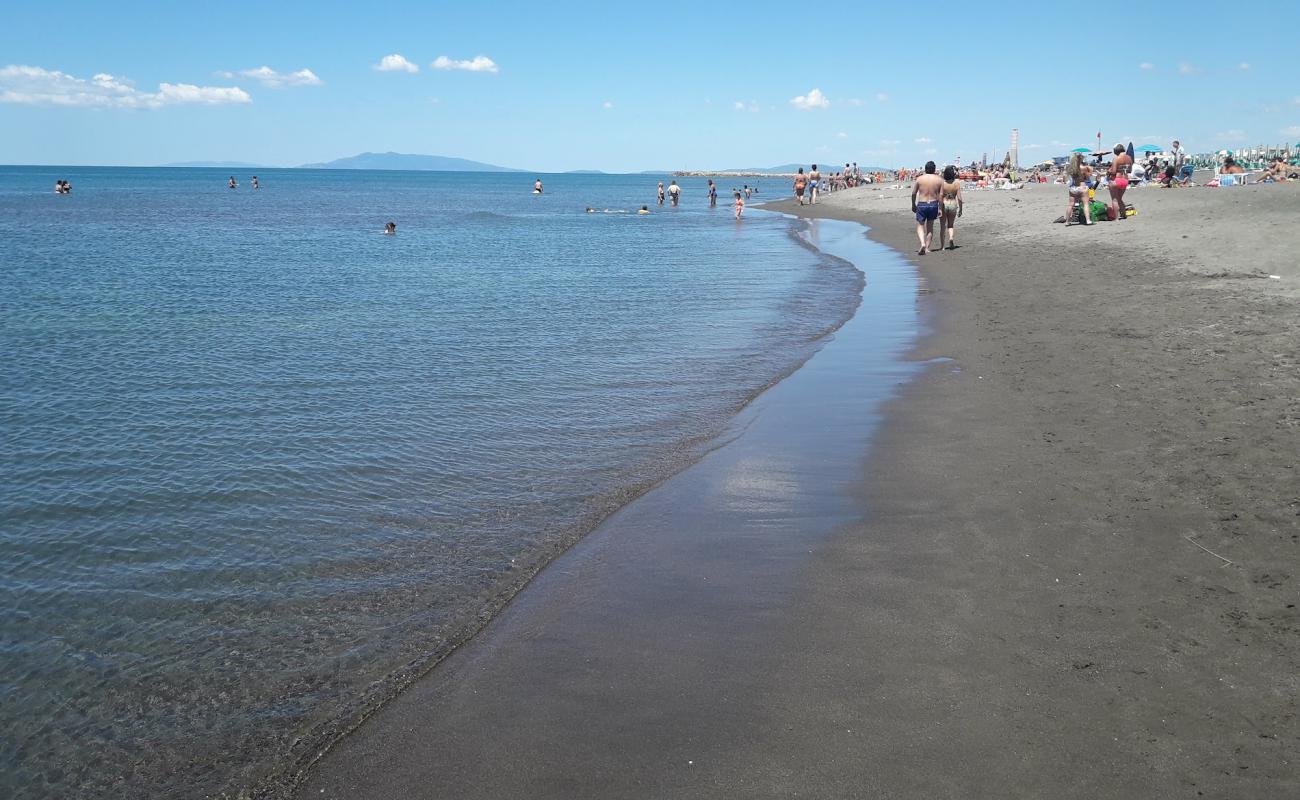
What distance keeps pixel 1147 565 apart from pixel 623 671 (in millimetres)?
3438

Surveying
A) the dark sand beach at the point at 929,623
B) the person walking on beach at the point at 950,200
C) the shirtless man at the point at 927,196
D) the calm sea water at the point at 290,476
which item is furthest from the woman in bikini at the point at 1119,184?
the dark sand beach at the point at 929,623

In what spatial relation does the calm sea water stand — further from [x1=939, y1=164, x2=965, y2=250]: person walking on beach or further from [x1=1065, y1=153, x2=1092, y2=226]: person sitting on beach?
[x1=1065, y1=153, x2=1092, y2=226]: person sitting on beach

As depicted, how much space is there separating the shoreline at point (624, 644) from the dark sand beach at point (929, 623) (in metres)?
0.02

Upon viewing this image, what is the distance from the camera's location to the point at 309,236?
44125mm

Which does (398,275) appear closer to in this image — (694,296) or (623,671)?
(694,296)

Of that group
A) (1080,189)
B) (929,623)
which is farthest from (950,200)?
(929,623)

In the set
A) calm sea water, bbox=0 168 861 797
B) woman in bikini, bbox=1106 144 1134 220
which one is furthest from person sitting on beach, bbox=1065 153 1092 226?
calm sea water, bbox=0 168 861 797

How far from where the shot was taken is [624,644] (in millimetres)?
5109

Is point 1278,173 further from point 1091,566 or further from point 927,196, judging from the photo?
point 1091,566

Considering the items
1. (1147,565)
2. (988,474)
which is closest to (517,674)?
(1147,565)

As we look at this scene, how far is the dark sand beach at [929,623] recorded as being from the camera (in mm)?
3904

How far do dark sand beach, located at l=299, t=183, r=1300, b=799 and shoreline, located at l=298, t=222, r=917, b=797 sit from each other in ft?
0.07

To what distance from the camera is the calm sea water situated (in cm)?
488

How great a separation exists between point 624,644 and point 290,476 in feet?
16.1
